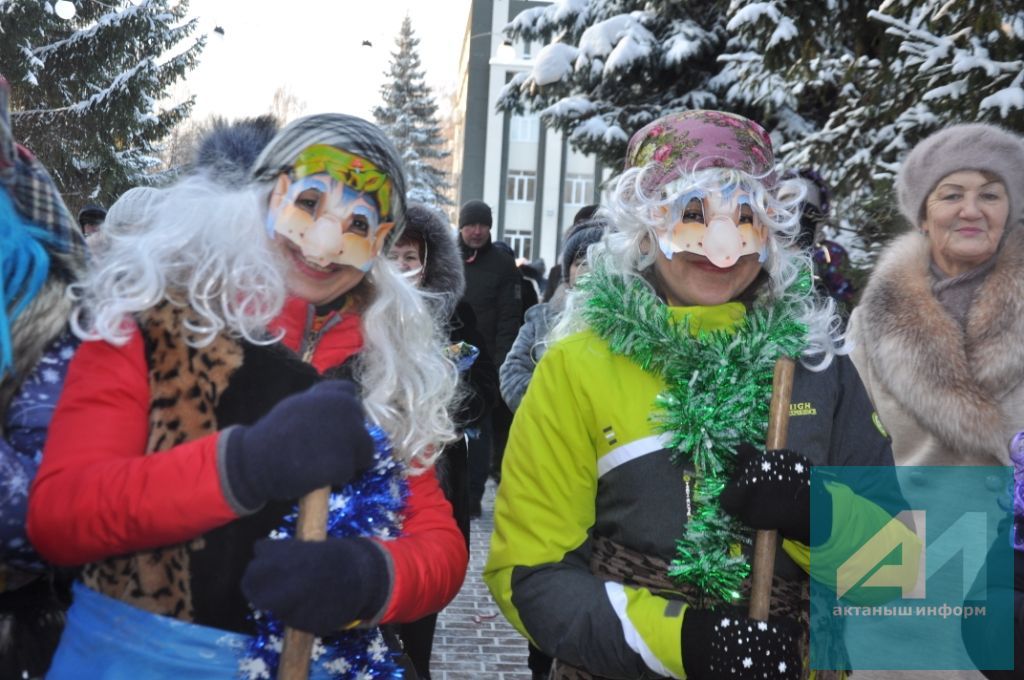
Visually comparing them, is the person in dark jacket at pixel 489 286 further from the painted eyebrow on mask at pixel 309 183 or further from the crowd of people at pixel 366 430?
the painted eyebrow on mask at pixel 309 183

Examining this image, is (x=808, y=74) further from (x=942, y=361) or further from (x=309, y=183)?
(x=309, y=183)

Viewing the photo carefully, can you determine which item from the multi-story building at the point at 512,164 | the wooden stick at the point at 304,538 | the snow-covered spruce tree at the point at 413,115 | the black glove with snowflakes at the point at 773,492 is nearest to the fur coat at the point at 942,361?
the black glove with snowflakes at the point at 773,492

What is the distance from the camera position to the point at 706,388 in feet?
7.70

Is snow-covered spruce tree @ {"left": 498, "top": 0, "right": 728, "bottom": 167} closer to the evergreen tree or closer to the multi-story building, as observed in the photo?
the evergreen tree

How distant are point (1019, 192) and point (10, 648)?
11.1 ft

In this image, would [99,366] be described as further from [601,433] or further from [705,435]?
[705,435]

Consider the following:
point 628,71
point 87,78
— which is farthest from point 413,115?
point 628,71

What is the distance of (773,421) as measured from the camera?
2250mm

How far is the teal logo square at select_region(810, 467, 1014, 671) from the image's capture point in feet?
7.36

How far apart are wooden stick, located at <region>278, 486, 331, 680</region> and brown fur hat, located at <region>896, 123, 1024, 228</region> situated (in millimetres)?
2717

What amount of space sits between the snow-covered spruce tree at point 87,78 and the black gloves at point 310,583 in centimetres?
1299

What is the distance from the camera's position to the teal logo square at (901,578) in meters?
2.24

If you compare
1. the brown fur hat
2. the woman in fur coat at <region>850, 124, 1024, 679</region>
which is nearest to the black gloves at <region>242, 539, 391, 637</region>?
the woman in fur coat at <region>850, 124, 1024, 679</region>

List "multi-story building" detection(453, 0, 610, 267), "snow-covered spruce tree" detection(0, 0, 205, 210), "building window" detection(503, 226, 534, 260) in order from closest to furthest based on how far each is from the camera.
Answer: "snow-covered spruce tree" detection(0, 0, 205, 210) → "multi-story building" detection(453, 0, 610, 267) → "building window" detection(503, 226, 534, 260)
